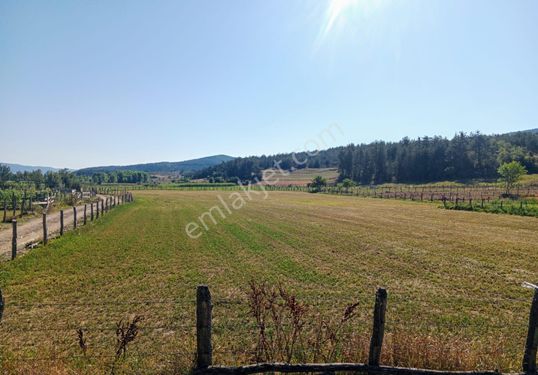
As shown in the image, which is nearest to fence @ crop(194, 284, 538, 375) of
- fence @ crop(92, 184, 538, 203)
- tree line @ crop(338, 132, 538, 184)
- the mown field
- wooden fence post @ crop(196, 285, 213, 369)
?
wooden fence post @ crop(196, 285, 213, 369)

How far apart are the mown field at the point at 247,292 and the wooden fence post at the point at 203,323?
645 mm

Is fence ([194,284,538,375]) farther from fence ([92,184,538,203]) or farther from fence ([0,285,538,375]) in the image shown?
fence ([92,184,538,203])

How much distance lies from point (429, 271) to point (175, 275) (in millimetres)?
10304

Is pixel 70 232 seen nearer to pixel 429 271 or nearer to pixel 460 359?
pixel 429 271

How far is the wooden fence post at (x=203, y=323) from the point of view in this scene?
457cm

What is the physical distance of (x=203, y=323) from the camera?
4590 millimetres

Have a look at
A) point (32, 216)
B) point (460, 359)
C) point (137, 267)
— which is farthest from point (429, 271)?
point (32, 216)

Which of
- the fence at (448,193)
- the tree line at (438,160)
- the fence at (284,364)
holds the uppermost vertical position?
the tree line at (438,160)

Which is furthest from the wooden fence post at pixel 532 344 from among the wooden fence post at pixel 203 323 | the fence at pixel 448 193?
the fence at pixel 448 193

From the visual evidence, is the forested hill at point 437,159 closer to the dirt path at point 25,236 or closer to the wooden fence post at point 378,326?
the dirt path at point 25,236

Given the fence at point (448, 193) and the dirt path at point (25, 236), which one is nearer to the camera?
the dirt path at point (25, 236)

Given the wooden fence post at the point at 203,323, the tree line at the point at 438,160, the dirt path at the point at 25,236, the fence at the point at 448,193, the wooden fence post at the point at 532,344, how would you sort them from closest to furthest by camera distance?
the wooden fence post at the point at 203,323 < the wooden fence post at the point at 532,344 < the dirt path at the point at 25,236 < the fence at the point at 448,193 < the tree line at the point at 438,160

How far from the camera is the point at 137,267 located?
44.1 feet

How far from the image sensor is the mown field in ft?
19.2
